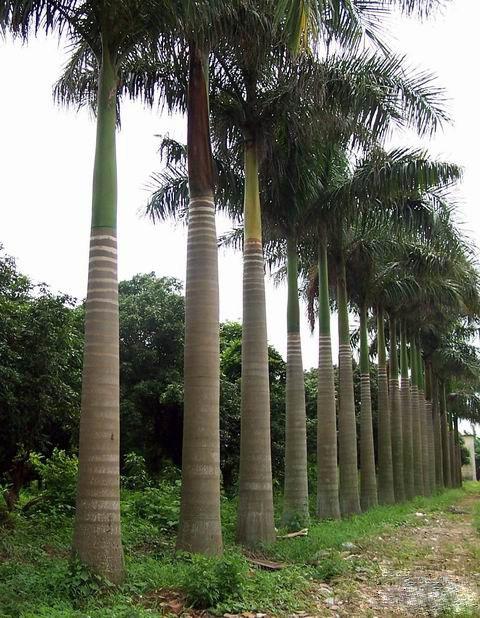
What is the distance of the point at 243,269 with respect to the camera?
43.5ft

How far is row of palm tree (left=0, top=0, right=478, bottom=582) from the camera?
340 inches

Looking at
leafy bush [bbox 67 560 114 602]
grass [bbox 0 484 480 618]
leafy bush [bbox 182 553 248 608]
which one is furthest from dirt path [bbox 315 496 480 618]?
leafy bush [bbox 67 560 114 602]

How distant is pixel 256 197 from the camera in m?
13.3

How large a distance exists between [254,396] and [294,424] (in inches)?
122

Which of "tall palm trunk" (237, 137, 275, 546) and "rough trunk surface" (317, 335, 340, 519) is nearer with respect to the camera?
"tall palm trunk" (237, 137, 275, 546)

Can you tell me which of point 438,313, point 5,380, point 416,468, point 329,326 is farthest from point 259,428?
point 416,468

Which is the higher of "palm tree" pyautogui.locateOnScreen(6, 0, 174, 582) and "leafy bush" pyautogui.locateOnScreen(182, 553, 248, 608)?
"palm tree" pyautogui.locateOnScreen(6, 0, 174, 582)

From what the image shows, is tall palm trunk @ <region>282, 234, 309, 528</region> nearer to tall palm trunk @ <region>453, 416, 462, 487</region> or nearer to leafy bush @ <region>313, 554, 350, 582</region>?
leafy bush @ <region>313, 554, 350, 582</region>

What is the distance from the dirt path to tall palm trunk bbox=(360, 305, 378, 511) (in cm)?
627

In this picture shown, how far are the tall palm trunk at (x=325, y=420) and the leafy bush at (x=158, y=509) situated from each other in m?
3.69

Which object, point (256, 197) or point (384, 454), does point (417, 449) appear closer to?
point (384, 454)

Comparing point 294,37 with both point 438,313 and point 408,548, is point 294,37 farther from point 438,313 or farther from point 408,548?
point 438,313

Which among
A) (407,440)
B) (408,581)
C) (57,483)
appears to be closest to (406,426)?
(407,440)

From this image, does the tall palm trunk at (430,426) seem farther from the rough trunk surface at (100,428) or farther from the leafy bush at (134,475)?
the rough trunk surface at (100,428)
